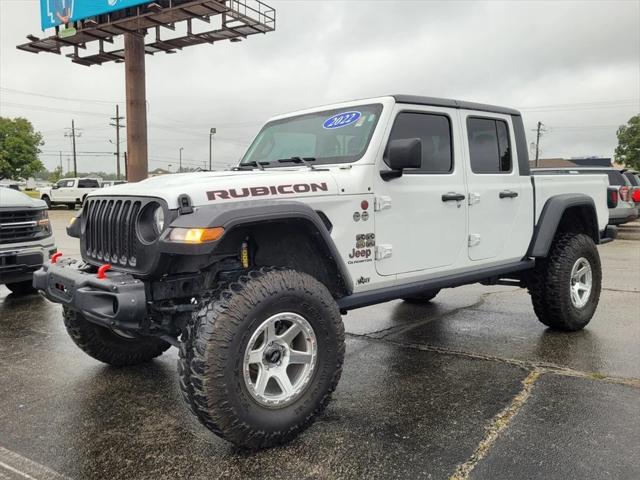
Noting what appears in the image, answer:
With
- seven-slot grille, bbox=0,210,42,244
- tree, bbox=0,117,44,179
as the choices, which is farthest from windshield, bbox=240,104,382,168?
tree, bbox=0,117,44,179

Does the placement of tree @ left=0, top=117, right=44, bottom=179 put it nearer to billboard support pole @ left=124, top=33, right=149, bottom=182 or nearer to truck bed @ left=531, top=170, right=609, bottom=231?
billboard support pole @ left=124, top=33, right=149, bottom=182

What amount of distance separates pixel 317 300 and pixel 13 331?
150 inches

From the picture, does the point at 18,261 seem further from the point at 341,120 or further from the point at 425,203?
the point at 425,203

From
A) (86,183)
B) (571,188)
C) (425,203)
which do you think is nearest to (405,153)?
(425,203)

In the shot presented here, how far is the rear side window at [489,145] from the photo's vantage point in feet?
14.8

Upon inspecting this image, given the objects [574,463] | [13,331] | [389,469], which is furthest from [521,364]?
[13,331]

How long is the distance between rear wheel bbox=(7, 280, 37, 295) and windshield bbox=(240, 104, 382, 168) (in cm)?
414

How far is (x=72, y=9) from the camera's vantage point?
25.5m

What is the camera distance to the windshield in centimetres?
383

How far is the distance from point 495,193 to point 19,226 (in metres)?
4.97

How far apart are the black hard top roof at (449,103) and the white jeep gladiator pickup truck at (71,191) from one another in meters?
30.7

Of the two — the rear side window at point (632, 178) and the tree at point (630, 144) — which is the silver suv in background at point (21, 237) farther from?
the tree at point (630, 144)

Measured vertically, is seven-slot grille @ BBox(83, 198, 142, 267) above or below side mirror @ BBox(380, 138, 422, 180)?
below

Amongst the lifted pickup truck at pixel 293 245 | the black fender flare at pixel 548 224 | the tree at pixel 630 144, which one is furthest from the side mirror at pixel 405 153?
the tree at pixel 630 144
